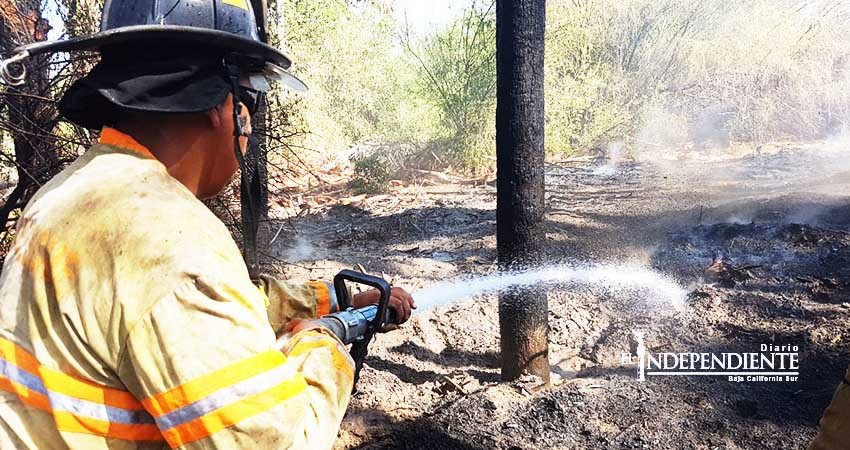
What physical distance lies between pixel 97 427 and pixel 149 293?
32 cm

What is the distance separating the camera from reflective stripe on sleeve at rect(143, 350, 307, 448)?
3.50 ft

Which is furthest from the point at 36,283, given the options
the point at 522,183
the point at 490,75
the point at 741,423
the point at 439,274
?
the point at 490,75

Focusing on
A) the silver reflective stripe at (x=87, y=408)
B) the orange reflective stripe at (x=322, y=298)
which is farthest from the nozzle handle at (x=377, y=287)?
the silver reflective stripe at (x=87, y=408)

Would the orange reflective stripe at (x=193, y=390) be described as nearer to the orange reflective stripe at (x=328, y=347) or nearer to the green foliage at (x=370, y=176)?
the orange reflective stripe at (x=328, y=347)

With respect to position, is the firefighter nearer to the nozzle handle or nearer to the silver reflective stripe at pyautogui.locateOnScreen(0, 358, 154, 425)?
the silver reflective stripe at pyautogui.locateOnScreen(0, 358, 154, 425)

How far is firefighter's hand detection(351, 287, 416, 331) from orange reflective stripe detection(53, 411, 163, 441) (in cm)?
106

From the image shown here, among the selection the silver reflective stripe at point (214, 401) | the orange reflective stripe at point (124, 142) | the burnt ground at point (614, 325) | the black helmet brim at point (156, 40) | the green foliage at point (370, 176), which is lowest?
the burnt ground at point (614, 325)

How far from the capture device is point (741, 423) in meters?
3.58

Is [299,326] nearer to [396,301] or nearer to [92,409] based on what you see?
[92,409]

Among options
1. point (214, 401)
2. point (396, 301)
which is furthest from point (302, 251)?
point (214, 401)

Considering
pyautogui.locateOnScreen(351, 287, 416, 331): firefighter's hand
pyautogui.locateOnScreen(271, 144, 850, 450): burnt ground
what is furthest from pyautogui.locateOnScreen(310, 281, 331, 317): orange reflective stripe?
pyautogui.locateOnScreen(271, 144, 850, 450): burnt ground

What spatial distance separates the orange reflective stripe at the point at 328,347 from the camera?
1430 millimetres

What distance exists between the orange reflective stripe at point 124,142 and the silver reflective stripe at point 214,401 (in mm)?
617

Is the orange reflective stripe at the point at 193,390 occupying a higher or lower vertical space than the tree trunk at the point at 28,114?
lower
